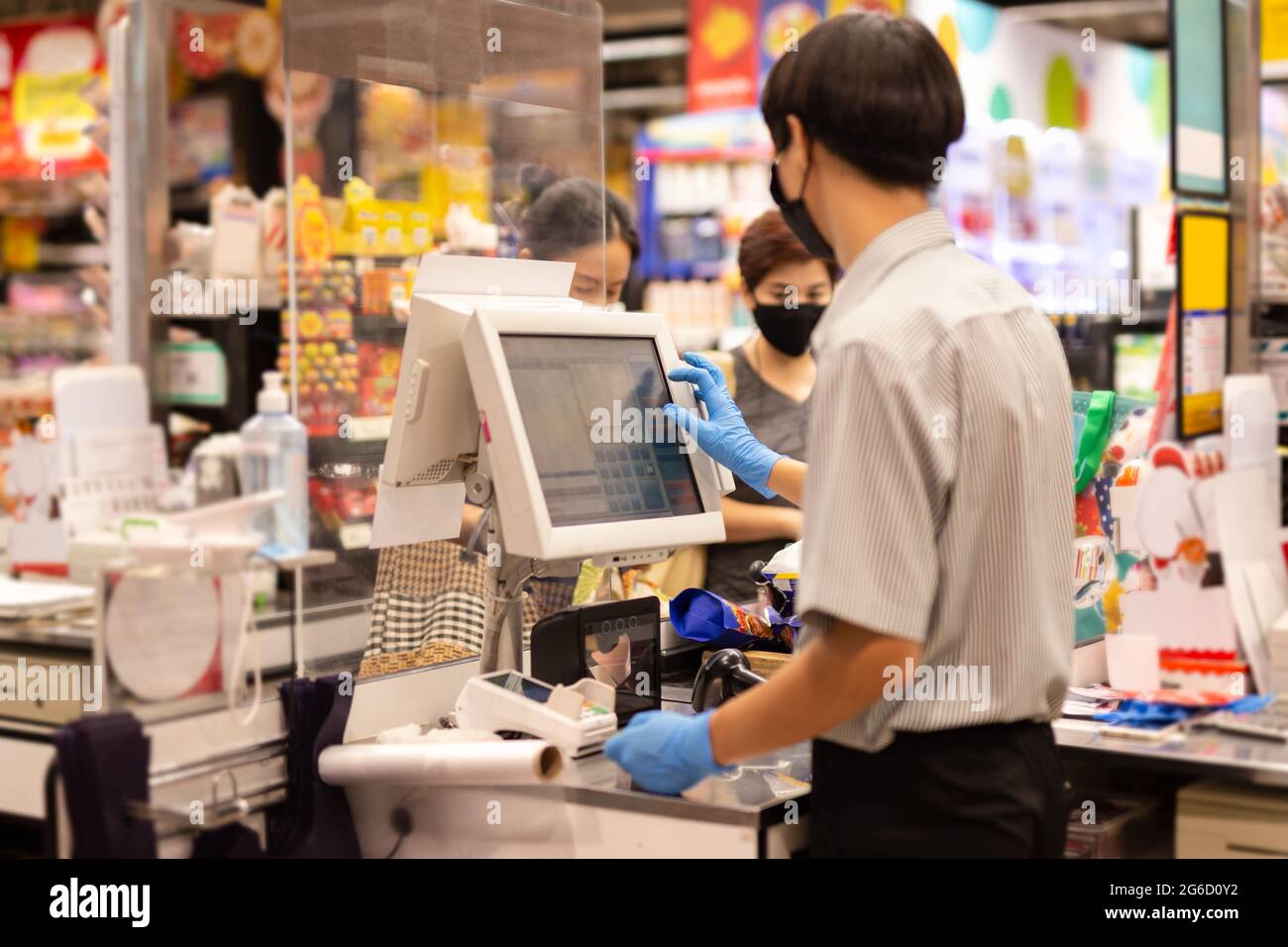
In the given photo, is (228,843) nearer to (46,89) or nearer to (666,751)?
(666,751)

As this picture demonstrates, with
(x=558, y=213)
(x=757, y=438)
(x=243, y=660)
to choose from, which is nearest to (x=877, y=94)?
(x=243, y=660)

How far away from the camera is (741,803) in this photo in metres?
2.00

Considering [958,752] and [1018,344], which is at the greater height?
[1018,344]

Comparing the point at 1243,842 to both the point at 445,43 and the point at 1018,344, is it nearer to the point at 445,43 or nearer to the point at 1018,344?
the point at 1018,344

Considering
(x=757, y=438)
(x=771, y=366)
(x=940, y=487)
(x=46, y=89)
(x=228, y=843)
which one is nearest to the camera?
(x=940, y=487)

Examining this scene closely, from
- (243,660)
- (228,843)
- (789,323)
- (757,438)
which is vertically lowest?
(228,843)

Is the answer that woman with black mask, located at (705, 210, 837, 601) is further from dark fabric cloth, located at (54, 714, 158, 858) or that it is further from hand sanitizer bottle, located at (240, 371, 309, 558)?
dark fabric cloth, located at (54, 714, 158, 858)

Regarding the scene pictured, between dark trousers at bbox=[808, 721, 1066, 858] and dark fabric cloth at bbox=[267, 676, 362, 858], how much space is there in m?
0.82

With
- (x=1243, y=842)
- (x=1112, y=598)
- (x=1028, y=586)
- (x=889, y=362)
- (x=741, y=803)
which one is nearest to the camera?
(x=889, y=362)

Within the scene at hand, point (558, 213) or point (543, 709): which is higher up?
point (558, 213)

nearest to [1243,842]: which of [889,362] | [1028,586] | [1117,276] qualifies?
[1028,586]

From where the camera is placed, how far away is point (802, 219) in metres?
2.02

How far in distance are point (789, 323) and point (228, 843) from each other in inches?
91.5
